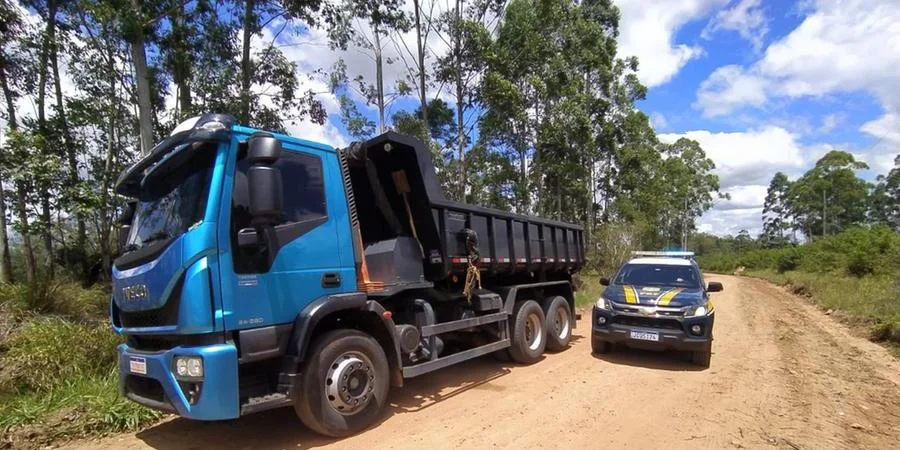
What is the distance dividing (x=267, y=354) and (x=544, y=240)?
5.26 metres

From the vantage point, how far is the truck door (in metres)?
3.90

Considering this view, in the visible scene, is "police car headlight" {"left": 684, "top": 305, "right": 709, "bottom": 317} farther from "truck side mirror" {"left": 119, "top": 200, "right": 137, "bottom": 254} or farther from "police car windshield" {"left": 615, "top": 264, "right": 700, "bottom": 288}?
"truck side mirror" {"left": 119, "top": 200, "right": 137, "bottom": 254}

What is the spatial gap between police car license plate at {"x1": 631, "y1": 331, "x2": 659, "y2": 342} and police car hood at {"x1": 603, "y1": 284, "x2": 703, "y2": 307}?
1.48 feet

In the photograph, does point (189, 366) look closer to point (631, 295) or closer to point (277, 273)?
point (277, 273)

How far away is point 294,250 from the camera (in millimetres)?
4289

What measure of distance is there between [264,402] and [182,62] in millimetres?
9642

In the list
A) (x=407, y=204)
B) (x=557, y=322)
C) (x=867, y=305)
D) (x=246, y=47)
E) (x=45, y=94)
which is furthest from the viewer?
(x=45, y=94)

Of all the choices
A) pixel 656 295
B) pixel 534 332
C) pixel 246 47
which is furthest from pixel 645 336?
pixel 246 47

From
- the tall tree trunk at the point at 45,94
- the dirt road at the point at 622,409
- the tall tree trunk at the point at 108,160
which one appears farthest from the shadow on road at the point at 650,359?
the tall tree trunk at the point at 108,160

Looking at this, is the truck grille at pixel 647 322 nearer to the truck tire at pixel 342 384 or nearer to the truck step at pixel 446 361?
the truck step at pixel 446 361

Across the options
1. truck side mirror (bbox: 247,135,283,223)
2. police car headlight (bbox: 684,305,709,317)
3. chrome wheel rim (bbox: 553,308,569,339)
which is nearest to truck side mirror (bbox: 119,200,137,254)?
truck side mirror (bbox: 247,135,283,223)

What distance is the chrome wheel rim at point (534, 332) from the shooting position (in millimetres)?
7750

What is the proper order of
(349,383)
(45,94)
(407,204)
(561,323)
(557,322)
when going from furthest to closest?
1. (45,94)
2. (561,323)
3. (557,322)
4. (407,204)
5. (349,383)

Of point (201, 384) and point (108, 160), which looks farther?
point (108, 160)
